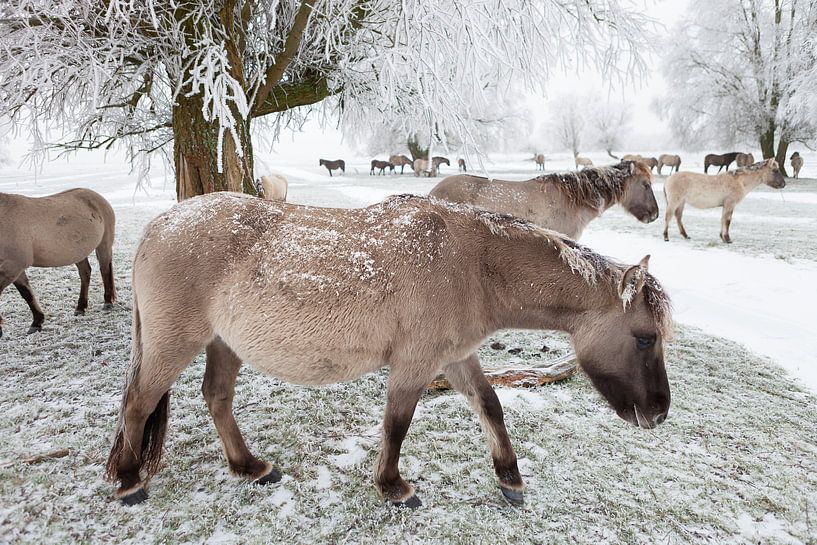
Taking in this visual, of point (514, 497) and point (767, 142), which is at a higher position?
point (767, 142)

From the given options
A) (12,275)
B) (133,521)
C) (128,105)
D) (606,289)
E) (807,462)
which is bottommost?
(133,521)

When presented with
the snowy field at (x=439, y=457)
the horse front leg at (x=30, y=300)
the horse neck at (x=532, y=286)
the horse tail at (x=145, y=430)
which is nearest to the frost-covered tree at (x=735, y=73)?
the snowy field at (x=439, y=457)

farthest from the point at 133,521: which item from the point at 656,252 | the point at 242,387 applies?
the point at 656,252

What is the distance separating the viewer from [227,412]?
2.64 metres

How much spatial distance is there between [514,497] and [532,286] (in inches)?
49.4

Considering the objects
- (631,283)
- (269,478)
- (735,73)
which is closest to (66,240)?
(269,478)

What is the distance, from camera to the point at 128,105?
16.4 ft

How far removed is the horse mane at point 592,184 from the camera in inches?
235

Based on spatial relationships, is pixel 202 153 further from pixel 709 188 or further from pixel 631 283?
pixel 709 188

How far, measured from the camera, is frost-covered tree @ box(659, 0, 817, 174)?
2045 cm

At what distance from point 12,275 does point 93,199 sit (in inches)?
53.8

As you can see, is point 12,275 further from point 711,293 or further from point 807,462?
point 711,293

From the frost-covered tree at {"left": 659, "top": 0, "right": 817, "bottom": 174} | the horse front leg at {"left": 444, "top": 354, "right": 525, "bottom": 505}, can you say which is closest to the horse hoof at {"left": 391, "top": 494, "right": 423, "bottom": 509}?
the horse front leg at {"left": 444, "top": 354, "right": 525, "bottom": 505}

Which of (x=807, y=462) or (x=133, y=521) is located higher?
(x=807, y=462)
